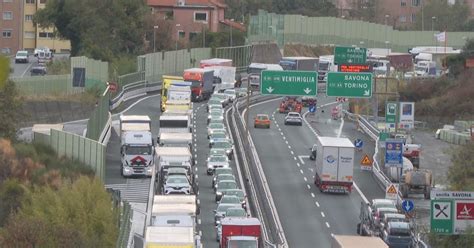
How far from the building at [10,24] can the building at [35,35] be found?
36.7 inches

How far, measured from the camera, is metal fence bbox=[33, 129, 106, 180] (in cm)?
5403

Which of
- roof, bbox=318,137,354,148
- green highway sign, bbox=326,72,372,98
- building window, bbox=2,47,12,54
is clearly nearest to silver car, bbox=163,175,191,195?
roof, bbox=318,137,354,148

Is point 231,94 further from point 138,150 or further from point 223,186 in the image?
point 223,186

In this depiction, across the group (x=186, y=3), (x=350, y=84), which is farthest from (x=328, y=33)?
(x=350, y=84)

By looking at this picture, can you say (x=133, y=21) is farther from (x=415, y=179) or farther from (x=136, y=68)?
(x=415, y=179)

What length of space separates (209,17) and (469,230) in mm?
88297

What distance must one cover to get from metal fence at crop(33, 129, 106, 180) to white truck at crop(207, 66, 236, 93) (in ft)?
123

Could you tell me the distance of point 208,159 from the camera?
60.8 m

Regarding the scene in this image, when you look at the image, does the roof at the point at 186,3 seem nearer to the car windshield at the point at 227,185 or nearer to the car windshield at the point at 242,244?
the car windshield at the point at 227,185

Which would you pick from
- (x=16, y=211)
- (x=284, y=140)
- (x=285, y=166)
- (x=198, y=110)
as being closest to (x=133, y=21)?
(x=198, y=110)

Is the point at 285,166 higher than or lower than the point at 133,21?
lower

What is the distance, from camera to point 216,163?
196ft

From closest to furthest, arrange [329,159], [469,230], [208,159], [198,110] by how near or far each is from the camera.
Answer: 1. [469,230]
2. [329,159]
3. [208,159]
4. [198,110]

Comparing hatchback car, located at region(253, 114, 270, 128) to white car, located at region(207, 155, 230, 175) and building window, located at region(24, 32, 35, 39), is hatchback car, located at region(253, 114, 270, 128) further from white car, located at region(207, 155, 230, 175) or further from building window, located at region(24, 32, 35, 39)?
building window, located at region(24, 32, 35, 39)
